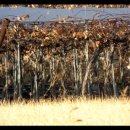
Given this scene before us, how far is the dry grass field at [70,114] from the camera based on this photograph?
23.4 feet

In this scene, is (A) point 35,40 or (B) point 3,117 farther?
(A) point 35,40

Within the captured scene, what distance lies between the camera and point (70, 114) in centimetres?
786

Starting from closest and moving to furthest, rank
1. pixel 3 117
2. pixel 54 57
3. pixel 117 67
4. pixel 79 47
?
pixel 3 117 < pixel 79 47 < pixel 54 57 < pixel 117 67

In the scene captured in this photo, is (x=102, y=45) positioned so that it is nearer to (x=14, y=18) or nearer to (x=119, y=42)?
(x=119, y=42)

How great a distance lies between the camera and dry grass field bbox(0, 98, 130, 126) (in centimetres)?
714

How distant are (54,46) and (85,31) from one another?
6.15 ft

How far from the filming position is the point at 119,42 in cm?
1606
